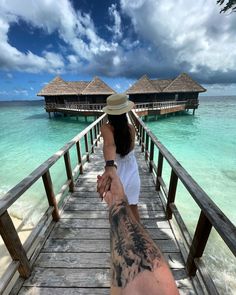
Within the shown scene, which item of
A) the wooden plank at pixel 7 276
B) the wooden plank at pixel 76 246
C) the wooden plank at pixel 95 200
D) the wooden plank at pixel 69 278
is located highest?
the wooden plank at pixel 7 276

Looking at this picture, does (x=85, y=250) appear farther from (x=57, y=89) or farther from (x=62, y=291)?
(x=57, y=89)

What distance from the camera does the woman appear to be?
1622mm

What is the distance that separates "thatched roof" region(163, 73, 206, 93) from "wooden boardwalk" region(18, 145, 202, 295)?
2701 centimetres

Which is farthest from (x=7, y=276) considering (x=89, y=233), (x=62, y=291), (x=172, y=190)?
(x=172, y=190)

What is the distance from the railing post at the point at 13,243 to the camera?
1596 mm

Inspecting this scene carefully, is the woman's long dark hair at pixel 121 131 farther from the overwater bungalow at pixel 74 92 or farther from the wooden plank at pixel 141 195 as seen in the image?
the overwater bungalow at pixel 74 92

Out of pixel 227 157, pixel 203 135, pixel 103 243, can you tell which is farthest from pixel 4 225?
pixel 203 135

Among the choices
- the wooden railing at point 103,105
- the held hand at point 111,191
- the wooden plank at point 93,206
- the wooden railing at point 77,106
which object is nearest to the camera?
the held hand at point 111,191

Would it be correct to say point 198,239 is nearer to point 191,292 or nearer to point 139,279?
point 191,292

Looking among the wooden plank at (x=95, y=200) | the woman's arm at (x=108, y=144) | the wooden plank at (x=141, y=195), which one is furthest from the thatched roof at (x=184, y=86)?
the woman's arm at (x=108, y=144)

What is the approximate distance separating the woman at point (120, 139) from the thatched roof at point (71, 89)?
24582 mm

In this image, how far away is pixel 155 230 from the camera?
2.66 m

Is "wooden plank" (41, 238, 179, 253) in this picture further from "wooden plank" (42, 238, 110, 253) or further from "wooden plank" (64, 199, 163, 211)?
"wooden plank" (64, 199, 163, 211)

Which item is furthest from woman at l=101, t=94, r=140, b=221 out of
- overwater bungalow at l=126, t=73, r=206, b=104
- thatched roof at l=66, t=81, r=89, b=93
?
thatched roof at l=66, t=81, r=89, b=93
